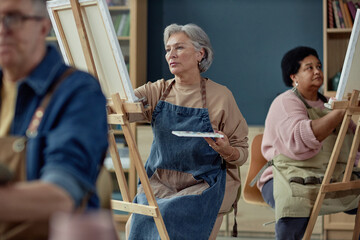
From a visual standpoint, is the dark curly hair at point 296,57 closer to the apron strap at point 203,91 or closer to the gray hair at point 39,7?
the apron strap at point 203,91

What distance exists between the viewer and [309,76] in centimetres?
312

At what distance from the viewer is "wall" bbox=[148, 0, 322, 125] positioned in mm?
4715

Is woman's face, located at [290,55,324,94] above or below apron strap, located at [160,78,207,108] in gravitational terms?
below

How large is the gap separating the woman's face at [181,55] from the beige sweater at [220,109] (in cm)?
8

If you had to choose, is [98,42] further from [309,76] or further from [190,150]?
[309,76]

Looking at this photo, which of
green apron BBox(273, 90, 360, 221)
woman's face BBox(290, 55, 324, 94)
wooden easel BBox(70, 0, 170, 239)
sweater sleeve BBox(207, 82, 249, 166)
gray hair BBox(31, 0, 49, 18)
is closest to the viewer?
gray hair BBox(31, 0, 49, 18)

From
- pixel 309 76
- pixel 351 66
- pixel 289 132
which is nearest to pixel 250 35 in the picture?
pixel 309 76

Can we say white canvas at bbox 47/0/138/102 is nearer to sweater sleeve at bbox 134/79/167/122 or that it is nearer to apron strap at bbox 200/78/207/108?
sweater sleeve at bbox 134/79/167/122

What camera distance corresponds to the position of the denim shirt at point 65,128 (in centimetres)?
Result: 106

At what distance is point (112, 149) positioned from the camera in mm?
2451

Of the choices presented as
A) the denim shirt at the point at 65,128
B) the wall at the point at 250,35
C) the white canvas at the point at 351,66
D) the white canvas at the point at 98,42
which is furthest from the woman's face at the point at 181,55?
the wall at the point at 250,35

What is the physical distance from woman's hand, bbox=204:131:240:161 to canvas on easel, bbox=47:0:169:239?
1.11 feet

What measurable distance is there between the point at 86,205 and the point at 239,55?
380cm

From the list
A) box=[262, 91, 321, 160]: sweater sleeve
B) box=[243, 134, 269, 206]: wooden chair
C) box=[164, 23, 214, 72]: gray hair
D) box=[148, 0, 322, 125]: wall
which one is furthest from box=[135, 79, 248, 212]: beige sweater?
box=[148, 0, 322, 125]: wall
